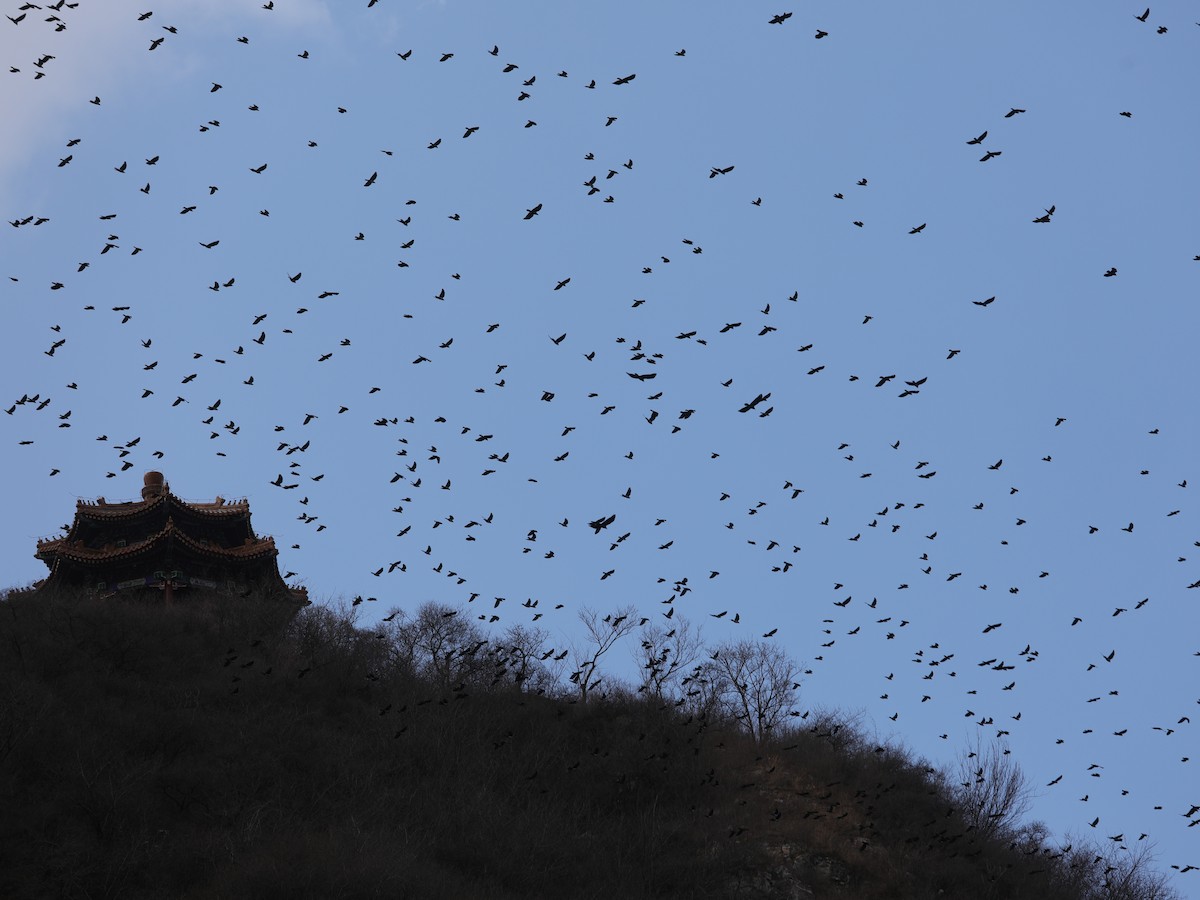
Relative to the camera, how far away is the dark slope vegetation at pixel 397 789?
39.4 meters

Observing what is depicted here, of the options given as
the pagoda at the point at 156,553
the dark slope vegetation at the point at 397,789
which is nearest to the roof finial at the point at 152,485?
the pagoda at the point at 156,553

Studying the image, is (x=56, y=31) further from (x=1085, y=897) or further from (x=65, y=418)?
(x=1085, y=897)

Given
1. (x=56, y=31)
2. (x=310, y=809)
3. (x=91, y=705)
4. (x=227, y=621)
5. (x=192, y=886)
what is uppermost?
(x=56, y=31)

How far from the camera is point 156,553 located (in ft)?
197

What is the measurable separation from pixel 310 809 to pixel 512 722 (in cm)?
1161

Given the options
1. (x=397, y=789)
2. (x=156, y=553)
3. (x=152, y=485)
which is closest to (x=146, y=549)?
(x=156, y=553)

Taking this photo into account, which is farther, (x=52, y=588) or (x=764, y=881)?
(x=52, y=588)

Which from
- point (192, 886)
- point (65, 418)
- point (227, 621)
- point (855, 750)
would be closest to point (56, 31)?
point (65, 418)

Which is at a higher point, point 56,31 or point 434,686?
point 56,31

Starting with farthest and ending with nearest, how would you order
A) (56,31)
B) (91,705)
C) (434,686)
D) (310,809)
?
(434,686), (91,705), (310,809), (56,31)

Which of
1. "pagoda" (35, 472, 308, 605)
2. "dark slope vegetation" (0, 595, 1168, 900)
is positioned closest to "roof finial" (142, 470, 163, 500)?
"pagoda" (35, 472, 308, 605)

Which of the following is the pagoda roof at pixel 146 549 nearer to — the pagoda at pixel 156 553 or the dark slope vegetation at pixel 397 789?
the pagoda at pixel 156 553

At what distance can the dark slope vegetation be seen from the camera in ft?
129

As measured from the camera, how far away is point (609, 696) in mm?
58219
